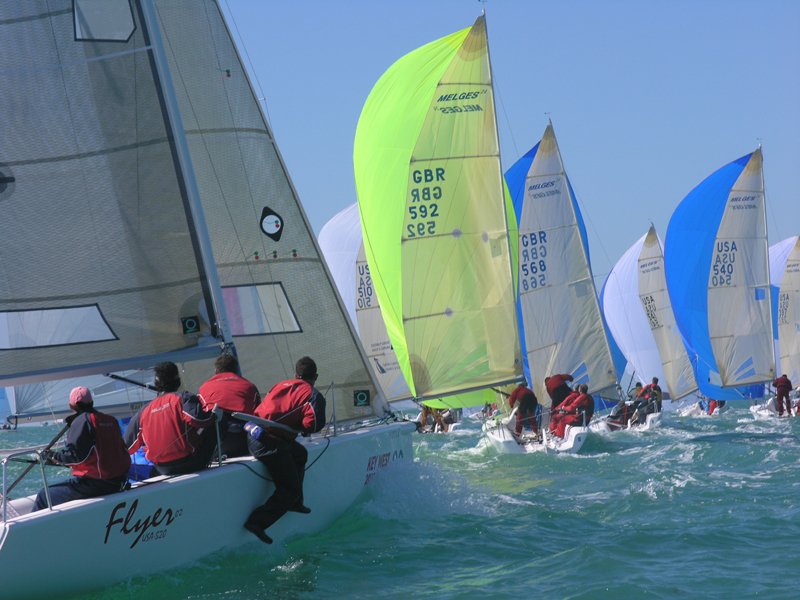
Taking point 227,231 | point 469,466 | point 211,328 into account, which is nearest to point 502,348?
point 469,466

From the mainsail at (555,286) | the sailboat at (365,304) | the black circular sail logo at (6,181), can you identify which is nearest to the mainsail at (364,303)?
the sailboat at (365,304)

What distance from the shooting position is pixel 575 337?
76.6ft

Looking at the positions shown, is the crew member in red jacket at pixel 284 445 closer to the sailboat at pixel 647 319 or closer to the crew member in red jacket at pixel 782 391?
the crew member in red jacket at pixel 782 391

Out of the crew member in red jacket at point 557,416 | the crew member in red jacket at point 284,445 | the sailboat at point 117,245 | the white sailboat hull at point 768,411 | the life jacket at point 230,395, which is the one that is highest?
the sailboat at point 117,245

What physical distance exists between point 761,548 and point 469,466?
8.75 meters

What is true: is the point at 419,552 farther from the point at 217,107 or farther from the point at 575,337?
the point at 575,337

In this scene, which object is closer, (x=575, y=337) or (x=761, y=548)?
(x=761, y=548)

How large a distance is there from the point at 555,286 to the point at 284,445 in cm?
1579

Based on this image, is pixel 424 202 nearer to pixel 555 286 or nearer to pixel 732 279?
pixel 555 286

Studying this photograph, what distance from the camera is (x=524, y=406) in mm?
20047

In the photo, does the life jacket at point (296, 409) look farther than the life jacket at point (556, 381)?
No

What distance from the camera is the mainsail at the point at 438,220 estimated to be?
18.2 metres

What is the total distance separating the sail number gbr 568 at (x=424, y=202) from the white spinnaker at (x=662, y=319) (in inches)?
695

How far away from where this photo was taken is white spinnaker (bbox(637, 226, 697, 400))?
35.0 metres
